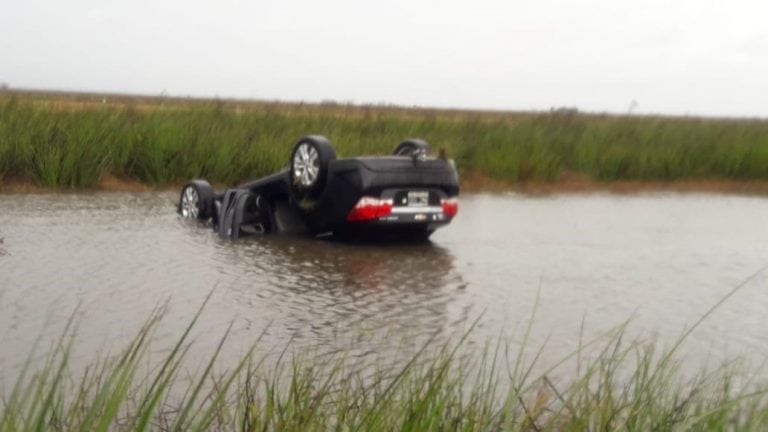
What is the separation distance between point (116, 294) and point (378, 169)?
3532 millimetres

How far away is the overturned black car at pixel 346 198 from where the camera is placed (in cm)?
1147

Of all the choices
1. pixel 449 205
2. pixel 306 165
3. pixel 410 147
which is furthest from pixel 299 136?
pixel 449 205

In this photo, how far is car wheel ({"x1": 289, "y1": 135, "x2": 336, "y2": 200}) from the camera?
1168cm

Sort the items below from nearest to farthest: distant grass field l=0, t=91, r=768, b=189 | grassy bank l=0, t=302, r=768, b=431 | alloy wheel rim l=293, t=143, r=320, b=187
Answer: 1. grassy bank l=0, t=302, r=768, b=431
2. alloy wheel rim l=293, t=143, r=320, b=187
3. distant grass field l=0, t=91, r=768, b=189

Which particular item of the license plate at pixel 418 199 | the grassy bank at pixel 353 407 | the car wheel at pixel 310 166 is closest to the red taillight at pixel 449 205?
the license plate at pixel 418 199

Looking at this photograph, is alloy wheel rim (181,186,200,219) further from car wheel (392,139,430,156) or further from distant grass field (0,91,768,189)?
distant grass field (0,91,768,189)

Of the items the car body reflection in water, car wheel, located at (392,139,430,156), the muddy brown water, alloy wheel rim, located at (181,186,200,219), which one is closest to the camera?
the muddy brown water

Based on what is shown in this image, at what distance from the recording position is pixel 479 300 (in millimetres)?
9312

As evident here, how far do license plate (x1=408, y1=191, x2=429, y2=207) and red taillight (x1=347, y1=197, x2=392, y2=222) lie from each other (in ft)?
0.82

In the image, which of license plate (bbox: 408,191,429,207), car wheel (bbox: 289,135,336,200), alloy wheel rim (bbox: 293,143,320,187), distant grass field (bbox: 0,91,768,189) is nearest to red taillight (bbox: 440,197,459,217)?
license plate (bbox: 408,191,429,207)

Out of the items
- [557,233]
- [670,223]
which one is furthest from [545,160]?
[557,233]

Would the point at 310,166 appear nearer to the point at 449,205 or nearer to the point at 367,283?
the point at 449,205

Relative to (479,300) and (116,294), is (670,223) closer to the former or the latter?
(479,300)

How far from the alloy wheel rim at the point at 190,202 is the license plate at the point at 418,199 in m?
2.87
